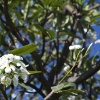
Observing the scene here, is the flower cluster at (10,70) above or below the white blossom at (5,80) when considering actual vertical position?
above

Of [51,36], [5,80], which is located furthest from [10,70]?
[51,36]

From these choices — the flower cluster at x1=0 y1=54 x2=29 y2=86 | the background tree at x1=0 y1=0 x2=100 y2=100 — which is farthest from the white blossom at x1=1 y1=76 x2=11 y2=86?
the background tree at x1=0 y1=0 x2=100 y2=100

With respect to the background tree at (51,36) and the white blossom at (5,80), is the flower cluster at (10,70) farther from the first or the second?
the background tree at (51,36)

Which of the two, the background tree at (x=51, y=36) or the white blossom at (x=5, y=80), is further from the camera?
the background tree at (x=51, y=36)

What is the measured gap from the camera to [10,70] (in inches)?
45.0

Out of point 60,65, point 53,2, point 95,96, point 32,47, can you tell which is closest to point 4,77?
point 32,47

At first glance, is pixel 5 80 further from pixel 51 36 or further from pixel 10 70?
pixel 51 36

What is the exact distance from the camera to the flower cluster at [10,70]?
115 centimetres

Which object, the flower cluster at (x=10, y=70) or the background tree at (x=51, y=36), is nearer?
the flower cluster at (x=10, y=70)

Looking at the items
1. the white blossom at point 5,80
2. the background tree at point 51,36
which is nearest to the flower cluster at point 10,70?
the white blossom at point 5,80

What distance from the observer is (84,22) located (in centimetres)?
226

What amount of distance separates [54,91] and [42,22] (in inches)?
40.7

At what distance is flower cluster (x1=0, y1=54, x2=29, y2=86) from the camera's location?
115 centimetres

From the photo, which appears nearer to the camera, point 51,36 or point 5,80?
point 5,80
